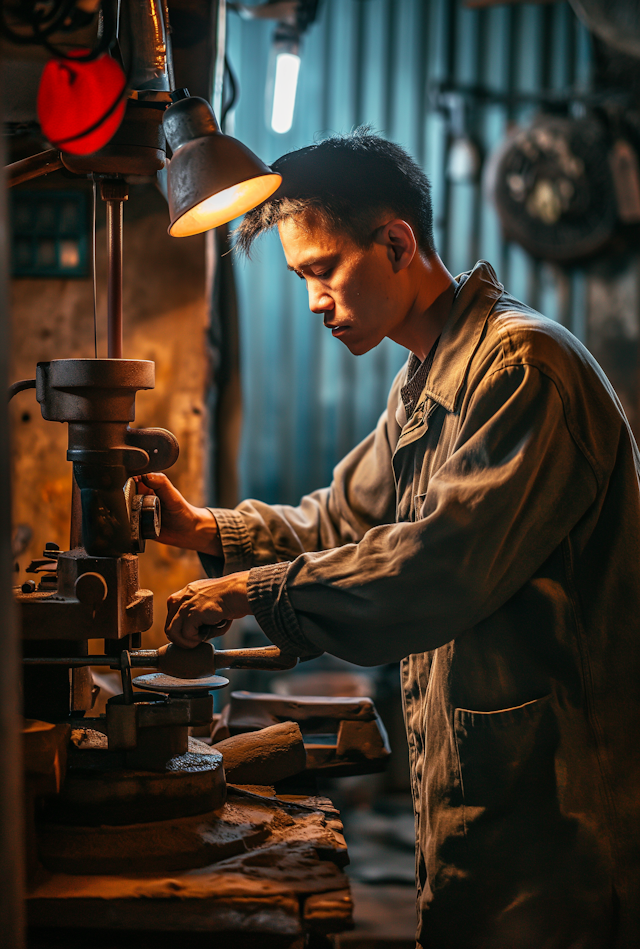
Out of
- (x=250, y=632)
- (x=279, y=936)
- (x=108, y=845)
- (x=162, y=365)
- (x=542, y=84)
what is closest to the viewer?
(x=279, y=936)

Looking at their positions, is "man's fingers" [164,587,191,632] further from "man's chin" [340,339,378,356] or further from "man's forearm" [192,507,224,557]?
"man's chin" [340,339,378,356]

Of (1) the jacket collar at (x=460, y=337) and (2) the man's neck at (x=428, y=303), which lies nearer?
(1) the jacket collar at (x=460, y=337)

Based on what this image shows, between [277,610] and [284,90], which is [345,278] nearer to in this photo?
[277,610]

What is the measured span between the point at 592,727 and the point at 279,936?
661 mm

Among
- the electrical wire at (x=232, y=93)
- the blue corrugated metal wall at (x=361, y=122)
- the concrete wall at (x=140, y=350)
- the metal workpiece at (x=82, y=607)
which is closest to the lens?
the metal workpiece at (x=82, y=607)

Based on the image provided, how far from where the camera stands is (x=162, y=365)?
2566 millimetres

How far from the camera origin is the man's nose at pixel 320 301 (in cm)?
171

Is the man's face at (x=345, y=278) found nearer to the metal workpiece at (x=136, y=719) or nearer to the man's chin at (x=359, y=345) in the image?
the man's chin at (x=359, y=345)

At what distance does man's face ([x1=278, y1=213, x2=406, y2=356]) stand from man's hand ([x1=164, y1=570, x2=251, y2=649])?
22.7 inches

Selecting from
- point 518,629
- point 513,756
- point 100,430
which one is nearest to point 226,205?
point 100,430

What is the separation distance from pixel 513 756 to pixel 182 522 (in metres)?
0.88

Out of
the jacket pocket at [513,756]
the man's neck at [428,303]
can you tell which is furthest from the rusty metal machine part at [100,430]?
the jacket pocket at [513,756]

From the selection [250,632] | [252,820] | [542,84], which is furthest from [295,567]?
[542,84]

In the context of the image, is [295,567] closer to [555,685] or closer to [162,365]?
[555,685]
